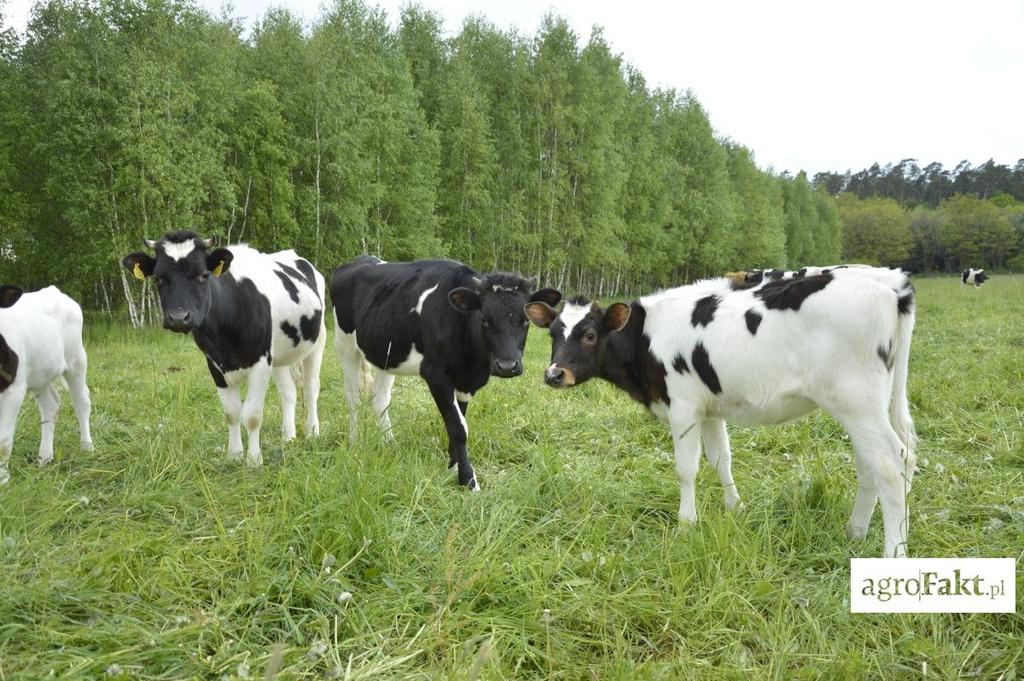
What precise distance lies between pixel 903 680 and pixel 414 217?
23.5 m

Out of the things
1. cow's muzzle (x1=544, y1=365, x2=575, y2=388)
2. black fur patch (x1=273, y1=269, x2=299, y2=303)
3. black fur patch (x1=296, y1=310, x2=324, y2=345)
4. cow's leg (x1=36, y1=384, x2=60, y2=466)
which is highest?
black fur patch (x1=273, y1=269, x2=299, y2=303)

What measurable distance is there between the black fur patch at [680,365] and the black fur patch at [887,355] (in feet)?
4.06

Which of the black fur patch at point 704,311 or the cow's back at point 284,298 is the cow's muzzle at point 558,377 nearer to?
the black fur patch at point 704,311

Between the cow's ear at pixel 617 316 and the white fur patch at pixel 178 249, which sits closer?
the cow's ear at pixel 617 316

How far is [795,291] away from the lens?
4.25m

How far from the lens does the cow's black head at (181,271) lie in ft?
18.1

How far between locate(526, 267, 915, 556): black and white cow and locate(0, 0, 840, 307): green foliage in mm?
15545

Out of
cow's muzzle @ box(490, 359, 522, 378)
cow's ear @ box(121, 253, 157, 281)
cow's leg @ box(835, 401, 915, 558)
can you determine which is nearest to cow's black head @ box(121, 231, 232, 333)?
cow's ear @ box(121, 253, 157, 281)

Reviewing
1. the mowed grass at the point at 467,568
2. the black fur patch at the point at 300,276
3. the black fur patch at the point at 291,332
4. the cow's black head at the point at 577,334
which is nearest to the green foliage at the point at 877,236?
the black fur patch at the point at 300,276

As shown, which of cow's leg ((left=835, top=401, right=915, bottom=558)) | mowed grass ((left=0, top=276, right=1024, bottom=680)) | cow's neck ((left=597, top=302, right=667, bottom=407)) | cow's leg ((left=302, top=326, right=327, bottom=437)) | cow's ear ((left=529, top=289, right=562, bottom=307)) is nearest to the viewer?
mowed grass ((left=0, top=276, right=1024, bottom=680))

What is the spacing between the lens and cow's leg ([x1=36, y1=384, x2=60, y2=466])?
5837mm

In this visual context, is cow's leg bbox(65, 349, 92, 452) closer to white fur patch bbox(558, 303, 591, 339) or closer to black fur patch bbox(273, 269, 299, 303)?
black fur patch bbox(273, 269, 299, 303)

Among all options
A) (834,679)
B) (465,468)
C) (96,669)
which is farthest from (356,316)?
(834,679)

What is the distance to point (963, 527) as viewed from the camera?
14.2 ft
